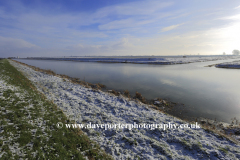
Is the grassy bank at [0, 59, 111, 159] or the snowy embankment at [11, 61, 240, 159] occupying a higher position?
the grassy bank at [0, 59, 111, 159]

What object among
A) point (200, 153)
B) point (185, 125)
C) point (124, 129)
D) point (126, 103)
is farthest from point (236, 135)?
point (126, 103)

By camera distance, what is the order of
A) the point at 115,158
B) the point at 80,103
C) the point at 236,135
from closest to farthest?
the point at 115,158 < the point at 236,135 < the point at 80,103

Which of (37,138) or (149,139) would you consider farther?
(149,139)

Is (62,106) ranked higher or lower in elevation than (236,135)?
higher

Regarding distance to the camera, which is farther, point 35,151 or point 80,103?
point 80,103

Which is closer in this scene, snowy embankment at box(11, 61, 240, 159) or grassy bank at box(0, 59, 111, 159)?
grassy bank at box(0, 59, 111, 159)

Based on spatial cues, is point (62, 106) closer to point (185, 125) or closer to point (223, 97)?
point (185, 125)

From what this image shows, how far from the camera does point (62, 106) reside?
41.5 ft

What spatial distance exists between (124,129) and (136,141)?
5.48 feet

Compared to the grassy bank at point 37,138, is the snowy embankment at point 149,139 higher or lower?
lower

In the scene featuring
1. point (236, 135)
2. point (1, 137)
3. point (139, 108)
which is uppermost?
point (1, 137)

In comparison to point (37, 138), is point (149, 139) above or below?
below

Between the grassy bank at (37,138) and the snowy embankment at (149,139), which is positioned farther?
the snowy embankment at (149,139)

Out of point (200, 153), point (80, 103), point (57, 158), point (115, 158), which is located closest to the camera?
point (57, 158)
